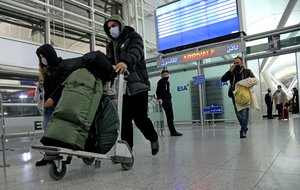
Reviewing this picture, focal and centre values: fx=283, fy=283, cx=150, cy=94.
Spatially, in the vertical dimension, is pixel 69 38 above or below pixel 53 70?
above

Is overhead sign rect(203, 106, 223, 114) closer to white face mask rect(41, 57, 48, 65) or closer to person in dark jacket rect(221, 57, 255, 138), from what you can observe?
person in dark jacket rect(221, 57, 255, 138)

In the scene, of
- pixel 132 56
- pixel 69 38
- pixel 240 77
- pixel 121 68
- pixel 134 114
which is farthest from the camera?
pixel 69 38

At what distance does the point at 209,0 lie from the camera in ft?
26.6

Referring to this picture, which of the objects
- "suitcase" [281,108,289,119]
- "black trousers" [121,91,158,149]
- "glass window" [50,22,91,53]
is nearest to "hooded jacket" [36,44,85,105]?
"black trousers" [121,91,158,149]

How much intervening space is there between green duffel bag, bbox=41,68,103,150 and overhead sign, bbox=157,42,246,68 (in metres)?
6.22

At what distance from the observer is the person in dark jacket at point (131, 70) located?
2494mm

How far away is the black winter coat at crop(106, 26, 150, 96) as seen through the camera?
2.45 meters

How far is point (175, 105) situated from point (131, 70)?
320 inches

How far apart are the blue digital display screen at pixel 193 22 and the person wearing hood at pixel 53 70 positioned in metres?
5.90

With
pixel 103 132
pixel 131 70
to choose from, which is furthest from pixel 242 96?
pixel 103 132

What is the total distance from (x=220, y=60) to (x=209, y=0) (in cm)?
218

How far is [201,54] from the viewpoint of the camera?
842cm

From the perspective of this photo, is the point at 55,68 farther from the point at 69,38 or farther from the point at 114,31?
the point at 69,38

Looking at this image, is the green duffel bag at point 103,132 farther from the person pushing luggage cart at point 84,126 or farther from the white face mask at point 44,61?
the white face mask at point 44,61
